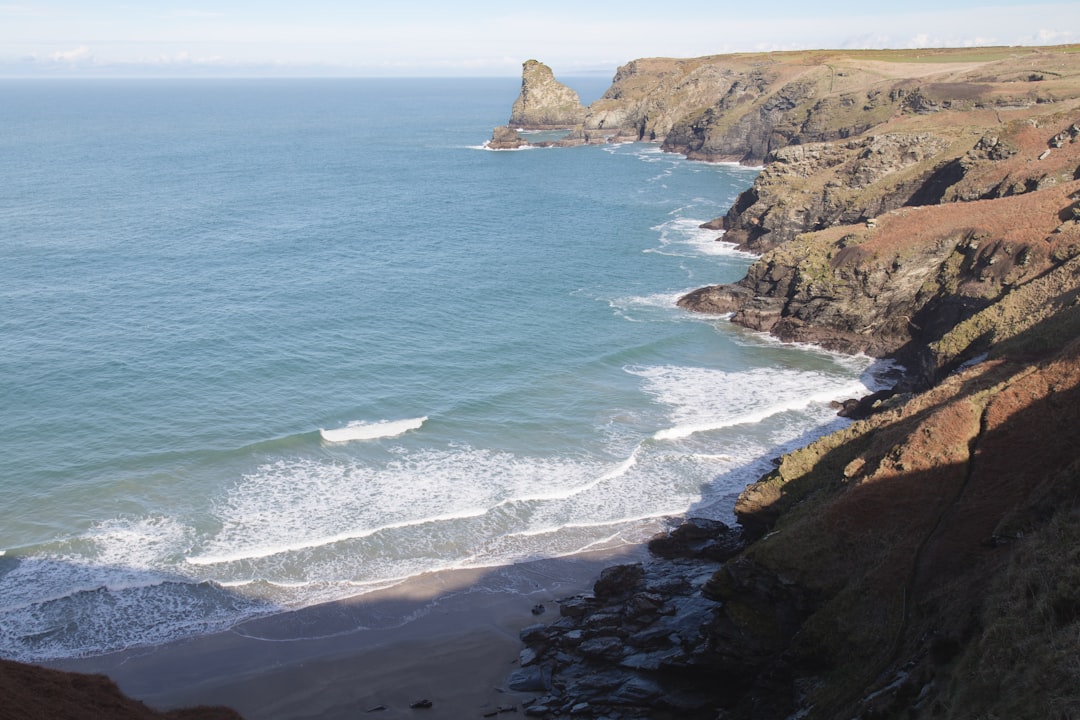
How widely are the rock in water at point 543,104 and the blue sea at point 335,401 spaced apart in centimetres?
9211

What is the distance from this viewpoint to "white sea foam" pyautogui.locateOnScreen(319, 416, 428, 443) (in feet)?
135

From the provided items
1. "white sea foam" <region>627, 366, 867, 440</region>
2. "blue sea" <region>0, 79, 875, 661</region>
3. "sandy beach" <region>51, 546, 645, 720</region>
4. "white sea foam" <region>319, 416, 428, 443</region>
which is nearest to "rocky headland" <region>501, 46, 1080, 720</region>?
"sandy beach" <region>51, 546, 645, 720</region>

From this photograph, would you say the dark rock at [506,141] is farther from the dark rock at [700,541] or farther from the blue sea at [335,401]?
the dark rock at [700,541]

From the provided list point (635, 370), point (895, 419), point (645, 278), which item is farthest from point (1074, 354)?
point (645, 278)

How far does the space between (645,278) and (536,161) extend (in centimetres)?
7388

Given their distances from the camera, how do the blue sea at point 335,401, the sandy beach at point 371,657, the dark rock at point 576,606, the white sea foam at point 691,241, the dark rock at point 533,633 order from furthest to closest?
1. the white sea foam at point 691,241
2. the blue sea at point 335,401
3. the dark rock at point 576,606
4. the dark rock at point 533,633
5. the sandy beach at point 371,657

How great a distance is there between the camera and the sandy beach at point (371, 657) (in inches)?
978

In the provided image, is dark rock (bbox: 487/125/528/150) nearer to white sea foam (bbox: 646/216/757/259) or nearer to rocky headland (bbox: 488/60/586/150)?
rocky headland (bbox: 488/60/586/150)

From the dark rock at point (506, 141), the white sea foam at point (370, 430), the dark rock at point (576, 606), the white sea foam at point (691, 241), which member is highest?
the dark rock at point (506, 141)

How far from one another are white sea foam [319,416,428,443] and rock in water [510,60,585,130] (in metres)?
143

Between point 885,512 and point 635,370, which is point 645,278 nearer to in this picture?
point 635,370

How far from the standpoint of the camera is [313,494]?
119ft

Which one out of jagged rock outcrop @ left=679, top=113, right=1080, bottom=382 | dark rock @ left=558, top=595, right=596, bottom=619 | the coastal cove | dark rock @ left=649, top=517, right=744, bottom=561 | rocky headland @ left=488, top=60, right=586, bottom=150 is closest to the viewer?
the coastal cove

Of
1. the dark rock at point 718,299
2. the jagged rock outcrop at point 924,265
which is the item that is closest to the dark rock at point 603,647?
the jagged rock outcrop at point 924,265
